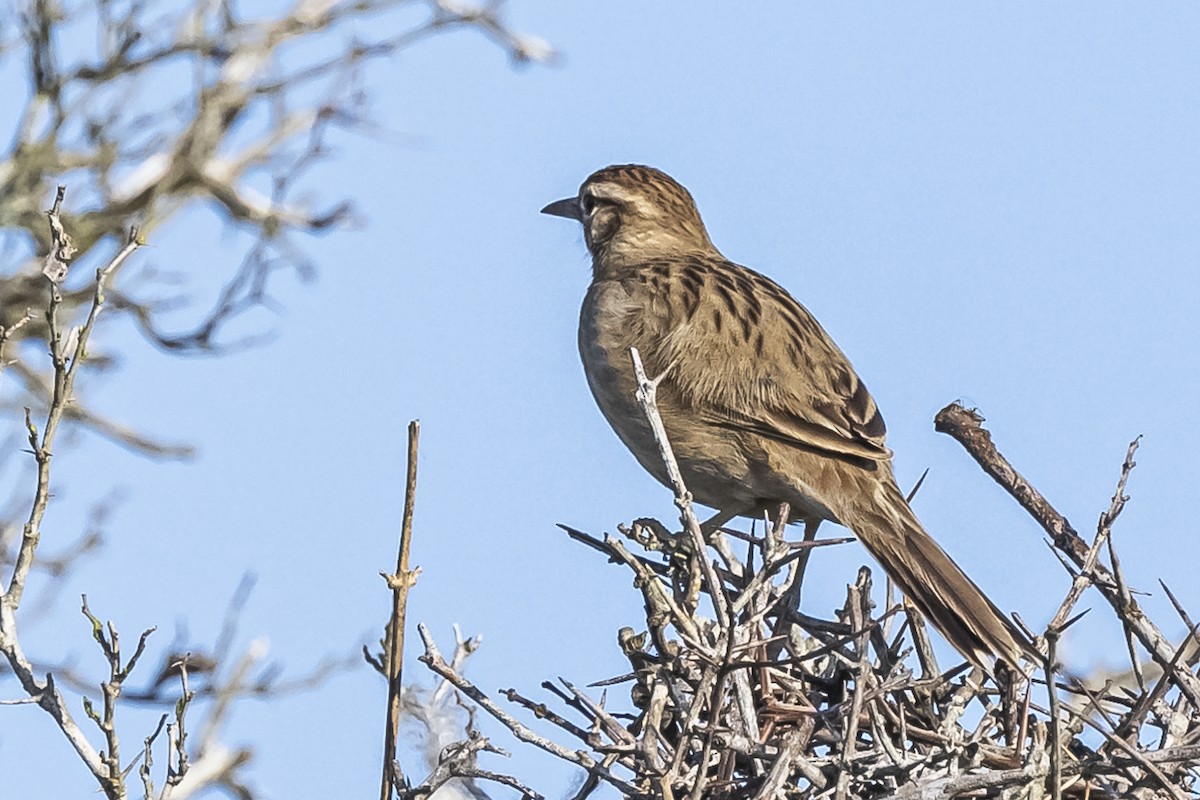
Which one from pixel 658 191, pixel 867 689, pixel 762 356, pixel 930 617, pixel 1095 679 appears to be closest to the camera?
pixel 867 689

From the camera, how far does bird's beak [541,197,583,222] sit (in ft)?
28.6

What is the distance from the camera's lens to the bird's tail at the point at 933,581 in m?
5.62

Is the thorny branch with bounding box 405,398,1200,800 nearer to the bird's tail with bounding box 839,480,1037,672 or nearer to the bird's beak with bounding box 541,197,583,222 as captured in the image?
the bird's tail with bounding box 839,480,1037,672

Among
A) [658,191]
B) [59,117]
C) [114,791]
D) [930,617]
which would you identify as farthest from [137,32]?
[114,791]

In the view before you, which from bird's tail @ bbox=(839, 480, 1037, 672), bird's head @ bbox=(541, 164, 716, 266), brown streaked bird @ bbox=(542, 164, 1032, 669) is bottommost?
bird's tail @ bbox=(839, 480, 1037, 672)

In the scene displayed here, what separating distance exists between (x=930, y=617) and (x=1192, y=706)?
100 centimetres

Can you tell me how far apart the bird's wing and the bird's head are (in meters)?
1.12

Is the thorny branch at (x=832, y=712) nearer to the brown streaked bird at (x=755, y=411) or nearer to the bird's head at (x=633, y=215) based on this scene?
the brown streaked bird at (x=755, y=411)

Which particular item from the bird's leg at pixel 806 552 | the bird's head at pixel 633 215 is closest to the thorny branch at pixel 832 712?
the bird's leg at pixel 806 552

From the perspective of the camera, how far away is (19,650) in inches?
162

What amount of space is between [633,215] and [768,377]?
1.87 m

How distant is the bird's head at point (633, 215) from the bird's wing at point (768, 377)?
3.66ft

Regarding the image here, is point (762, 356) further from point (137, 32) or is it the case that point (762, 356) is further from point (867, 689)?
point (137, 32)

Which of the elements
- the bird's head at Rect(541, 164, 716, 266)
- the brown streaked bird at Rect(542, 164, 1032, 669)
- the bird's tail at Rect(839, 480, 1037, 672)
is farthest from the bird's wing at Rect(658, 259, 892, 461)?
the bird's head at Rect(541, 164, 716, 266)
